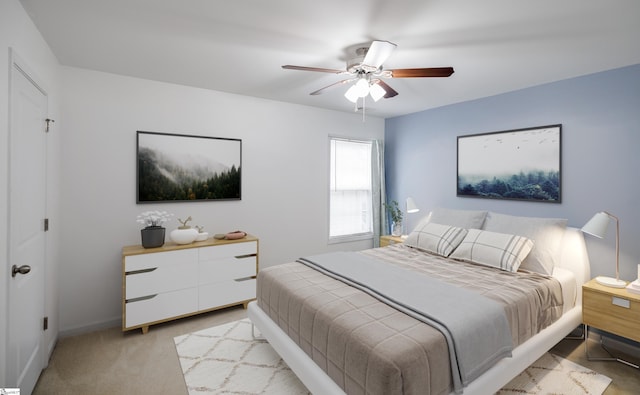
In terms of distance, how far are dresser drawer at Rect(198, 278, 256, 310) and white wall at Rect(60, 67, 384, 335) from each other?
0.55m

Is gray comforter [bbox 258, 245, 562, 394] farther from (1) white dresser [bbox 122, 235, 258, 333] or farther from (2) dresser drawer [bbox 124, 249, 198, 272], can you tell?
(2) dresser drawer [bbox 124, 249, 198, 272]

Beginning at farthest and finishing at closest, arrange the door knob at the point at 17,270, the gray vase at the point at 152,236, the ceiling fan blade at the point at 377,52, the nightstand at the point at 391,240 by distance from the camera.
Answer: the nightstand at the point at 391,240, the gray vase at the point at 152,236, the ceiling fan blade at the point at 377,52, the door knob at the point at 17,270

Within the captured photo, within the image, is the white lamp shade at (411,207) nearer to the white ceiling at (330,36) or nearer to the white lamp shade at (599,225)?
the white ceiling at (330,36)

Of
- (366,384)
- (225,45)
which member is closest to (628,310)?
(366,384)

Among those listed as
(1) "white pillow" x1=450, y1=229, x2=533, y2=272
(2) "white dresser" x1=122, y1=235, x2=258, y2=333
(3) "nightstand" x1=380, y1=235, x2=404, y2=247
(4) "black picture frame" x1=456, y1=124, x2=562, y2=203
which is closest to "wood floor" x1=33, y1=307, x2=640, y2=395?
(2) "white dresser" x1=122, y1=235, x2=258, y2=333

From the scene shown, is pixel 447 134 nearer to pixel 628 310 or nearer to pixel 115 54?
pixel 628 310

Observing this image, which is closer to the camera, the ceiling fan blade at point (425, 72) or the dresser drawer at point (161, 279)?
the ceiling fan blade at point (425, 72)

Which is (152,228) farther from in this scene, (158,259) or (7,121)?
(7,121)

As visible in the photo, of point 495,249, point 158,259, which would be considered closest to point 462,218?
point 495,249

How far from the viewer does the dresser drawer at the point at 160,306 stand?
2.85 metres

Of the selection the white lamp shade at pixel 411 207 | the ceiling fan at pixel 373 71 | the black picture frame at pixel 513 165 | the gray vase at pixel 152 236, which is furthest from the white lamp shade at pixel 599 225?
the gray vase at pixel 152 236

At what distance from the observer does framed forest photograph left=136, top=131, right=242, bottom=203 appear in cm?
321

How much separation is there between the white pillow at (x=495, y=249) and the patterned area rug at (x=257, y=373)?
0.83 metres

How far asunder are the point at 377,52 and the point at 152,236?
2629 millimetres
